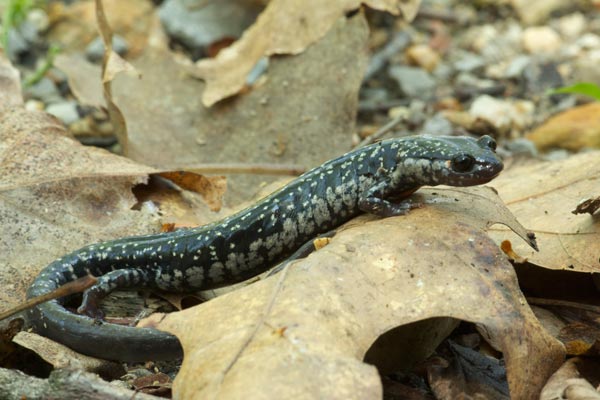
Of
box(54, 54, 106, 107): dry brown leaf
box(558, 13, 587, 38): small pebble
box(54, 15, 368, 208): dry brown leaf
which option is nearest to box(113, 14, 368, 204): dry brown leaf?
box(54, 15, 368, 208): dry brown leaf

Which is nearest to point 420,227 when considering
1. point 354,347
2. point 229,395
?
point 354,347

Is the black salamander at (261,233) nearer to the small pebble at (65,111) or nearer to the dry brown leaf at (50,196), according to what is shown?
the dry brown leaf at (50,196)

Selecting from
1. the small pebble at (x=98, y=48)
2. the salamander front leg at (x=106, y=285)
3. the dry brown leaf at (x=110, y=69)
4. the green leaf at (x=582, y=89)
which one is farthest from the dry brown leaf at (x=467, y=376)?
the small pebble at (x=98, y=48)

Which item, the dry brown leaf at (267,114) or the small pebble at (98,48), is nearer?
the dry brown leaf at (267,114)

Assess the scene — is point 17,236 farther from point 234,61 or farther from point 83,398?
point 234,61

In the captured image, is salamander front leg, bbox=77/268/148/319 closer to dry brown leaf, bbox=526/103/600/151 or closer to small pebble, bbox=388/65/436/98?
dry brown leaf, bbox=526/103/600/151

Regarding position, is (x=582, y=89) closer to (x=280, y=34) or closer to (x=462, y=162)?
(x=462, y=162)

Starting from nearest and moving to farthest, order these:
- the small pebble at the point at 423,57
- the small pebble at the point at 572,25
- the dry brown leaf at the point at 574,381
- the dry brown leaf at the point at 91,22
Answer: the dry brown leaf at the point at 574,381
the small pebble at the point at 423,57
the dry brown leaf at the point at 91,22
the small pebble at the point at 572,25

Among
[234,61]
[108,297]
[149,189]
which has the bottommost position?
[108,297]
